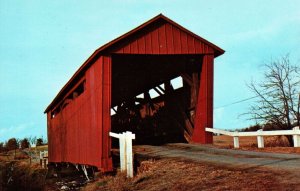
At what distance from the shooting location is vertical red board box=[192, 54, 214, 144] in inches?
567

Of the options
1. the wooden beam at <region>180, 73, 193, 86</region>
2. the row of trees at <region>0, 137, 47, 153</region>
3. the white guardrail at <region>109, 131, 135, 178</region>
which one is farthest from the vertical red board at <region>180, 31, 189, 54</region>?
the row of trees at <region>0, 137, 47, 153</region>

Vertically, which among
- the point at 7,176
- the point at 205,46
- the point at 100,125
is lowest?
the point at 7,176

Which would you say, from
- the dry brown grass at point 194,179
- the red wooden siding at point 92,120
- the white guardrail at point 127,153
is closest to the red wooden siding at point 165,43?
the red wooden siding at point 92,120

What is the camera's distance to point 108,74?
12875 mm

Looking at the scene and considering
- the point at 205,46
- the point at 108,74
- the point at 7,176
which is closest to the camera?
the point at 7,176

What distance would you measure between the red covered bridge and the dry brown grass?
116 inches

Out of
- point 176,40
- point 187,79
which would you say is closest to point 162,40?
point 176,40

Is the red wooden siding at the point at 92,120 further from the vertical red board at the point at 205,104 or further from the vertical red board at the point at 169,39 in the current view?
the vertical red board at the point at 205,104

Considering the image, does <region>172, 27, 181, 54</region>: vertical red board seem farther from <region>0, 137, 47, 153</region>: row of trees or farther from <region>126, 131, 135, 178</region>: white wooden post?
<region>0, 137, 47, 153</region>: row of trees

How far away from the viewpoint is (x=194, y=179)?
7773 millimetres

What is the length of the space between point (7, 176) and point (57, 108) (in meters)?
14.1

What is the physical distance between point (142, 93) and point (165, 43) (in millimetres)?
7164

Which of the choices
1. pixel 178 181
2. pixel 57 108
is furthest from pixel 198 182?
pixel 57 108

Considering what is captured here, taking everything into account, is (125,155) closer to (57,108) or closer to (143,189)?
(143,189)
